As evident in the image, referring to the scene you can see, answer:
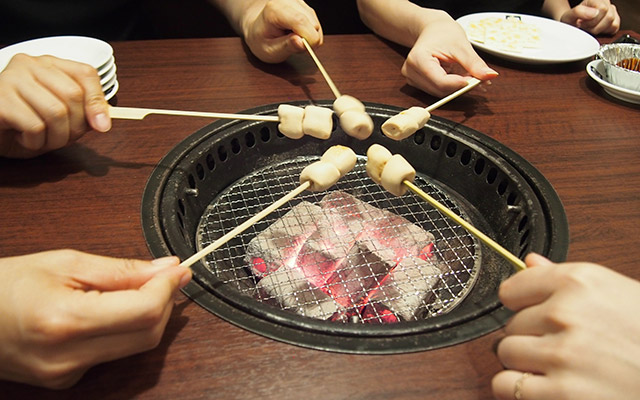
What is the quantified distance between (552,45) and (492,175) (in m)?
1.27

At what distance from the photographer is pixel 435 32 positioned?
2.25 metres

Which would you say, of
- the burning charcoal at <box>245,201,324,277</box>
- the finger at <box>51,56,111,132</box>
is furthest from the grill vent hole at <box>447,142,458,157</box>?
the finger at <box>51,56,111,132</box>

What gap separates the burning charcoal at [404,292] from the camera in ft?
5.32

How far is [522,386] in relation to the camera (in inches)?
35.6

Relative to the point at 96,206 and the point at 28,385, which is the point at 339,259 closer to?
the point at 96,206

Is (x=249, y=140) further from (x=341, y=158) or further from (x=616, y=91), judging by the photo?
(x=616, y=91)

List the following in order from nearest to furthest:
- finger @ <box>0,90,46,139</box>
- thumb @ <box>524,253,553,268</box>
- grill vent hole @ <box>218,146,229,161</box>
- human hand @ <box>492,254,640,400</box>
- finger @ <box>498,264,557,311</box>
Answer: human hand @ <box>492,254,640,400</box>
finger @ <box>498,264,557,311</box>
thumb @ <box>524,253,553,268</box>
finger @ <box>0,90,46,139</box>
grill vent hole @ <box>218,146,229,161</box>

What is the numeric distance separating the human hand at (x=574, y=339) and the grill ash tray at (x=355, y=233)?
0.79 feet

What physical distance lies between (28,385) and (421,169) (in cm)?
166

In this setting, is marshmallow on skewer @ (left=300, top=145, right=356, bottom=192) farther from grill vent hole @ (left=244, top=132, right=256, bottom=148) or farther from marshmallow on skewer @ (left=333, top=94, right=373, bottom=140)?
grill vent hole @ (left=244, top=132, right=256, bottom=148)

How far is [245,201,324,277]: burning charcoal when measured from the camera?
1.77m

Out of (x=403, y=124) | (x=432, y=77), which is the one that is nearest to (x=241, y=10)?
(x=432, y=77)

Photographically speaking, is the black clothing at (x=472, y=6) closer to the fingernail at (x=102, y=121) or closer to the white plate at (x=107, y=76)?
the white plate at (x=107, y=76)

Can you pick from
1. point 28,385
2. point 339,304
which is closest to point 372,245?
point 339,304
